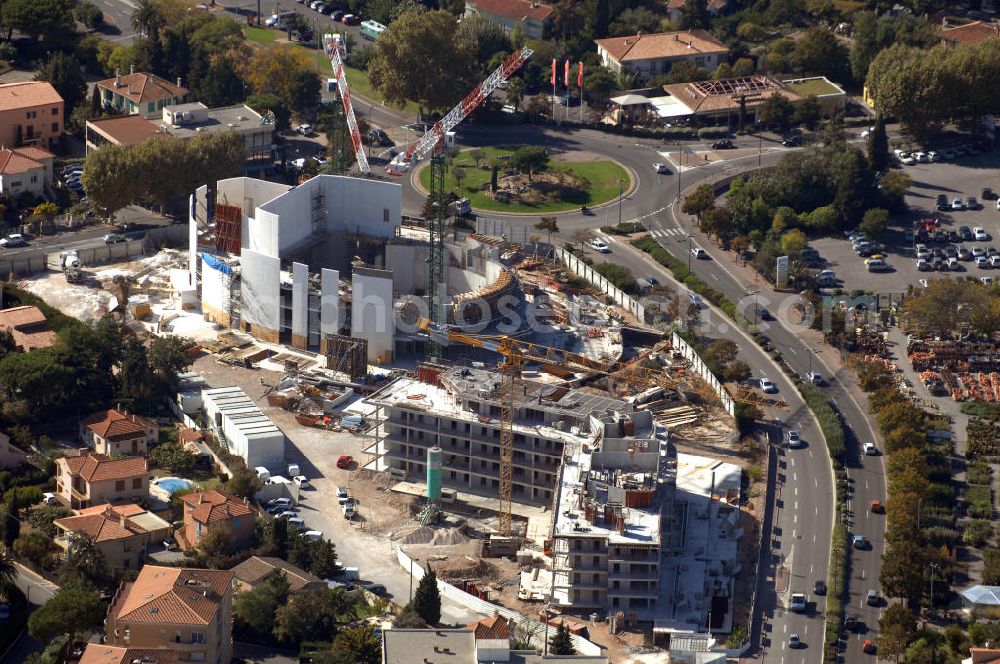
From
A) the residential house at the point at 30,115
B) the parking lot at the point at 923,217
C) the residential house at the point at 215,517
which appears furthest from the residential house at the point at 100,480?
the parking lot at the point at 923,217

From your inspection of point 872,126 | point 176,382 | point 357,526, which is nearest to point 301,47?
point 872,126

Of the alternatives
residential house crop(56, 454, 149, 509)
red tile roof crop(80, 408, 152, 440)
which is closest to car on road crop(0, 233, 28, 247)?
red tile roof crop(80, 408, 152, 440)

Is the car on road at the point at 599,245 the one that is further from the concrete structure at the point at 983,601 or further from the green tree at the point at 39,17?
the green tree at the point at 39,17

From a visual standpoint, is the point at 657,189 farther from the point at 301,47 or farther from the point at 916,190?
the point at 301,47

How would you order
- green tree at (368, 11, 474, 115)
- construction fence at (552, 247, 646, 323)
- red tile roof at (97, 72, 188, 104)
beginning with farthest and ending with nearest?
green tree at (368, 11, 474, 115) → red tile roof at (97, 72, 188, 104) → construction fence at (552, 247, 646, 323)

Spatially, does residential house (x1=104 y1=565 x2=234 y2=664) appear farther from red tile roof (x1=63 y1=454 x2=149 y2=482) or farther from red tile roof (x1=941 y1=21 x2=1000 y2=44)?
red tile roof (x1=941 y1=21 x2=1000 y2=44)

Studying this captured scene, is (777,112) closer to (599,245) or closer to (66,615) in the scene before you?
(599,245)
